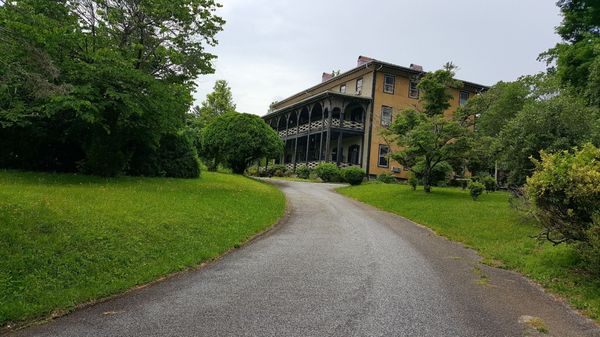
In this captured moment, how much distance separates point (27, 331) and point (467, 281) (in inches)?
263

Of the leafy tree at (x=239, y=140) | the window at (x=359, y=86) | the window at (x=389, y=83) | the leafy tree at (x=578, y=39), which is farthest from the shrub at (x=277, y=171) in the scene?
A: the leafy tree at (x=578, y=39)

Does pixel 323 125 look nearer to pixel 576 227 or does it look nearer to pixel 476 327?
pixel 576 227

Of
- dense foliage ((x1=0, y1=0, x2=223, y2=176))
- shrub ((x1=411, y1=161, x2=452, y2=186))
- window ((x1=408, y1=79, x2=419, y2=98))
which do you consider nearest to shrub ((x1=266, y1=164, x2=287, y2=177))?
window ((x1=408, y1=79, x2=419, y2=98))

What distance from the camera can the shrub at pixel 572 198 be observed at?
26.0ft

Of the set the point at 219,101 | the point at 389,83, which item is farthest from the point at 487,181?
the point at 219,101

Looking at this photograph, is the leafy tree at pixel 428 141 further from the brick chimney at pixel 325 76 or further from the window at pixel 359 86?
the brick chimney at pixel 325 76

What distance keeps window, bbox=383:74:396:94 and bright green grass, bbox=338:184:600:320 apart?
16.5 meters

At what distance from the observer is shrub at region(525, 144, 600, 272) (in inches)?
311

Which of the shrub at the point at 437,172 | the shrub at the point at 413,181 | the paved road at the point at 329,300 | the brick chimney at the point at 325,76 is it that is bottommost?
the paved road at the point at 329,300

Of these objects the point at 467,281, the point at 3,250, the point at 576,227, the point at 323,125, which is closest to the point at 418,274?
the point at 467,281

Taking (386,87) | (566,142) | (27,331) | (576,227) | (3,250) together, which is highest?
(386,87)

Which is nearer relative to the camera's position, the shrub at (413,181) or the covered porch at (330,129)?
the shrub at (413,181)

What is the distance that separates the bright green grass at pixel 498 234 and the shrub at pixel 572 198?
52 cm

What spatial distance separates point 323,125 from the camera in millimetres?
37125
